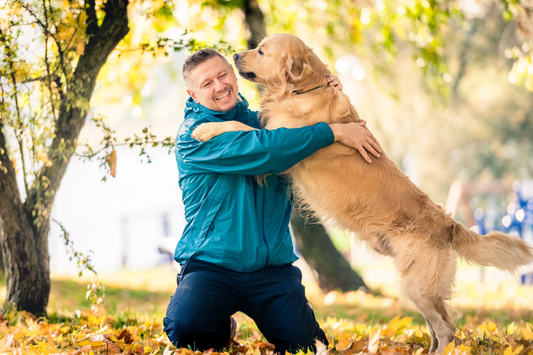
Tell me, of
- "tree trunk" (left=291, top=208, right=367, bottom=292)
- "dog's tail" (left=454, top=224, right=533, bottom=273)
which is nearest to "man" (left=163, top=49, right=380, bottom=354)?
"dog's tail" (left=454, top=224, right=533, bottom=273)

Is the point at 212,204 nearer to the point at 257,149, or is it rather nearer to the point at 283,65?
the point at 257,149

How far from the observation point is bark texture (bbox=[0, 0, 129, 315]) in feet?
11.4

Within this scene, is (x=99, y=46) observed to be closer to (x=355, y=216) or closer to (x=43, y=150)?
(x=43, y=150)

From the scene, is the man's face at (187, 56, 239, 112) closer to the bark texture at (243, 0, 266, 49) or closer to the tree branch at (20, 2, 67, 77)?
the tree branch at (20, 2, 67, 77)

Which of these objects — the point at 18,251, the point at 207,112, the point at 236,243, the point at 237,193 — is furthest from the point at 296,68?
the point at 18,251

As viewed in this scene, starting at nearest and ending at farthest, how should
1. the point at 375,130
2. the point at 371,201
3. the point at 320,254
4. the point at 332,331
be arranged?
1. the point at 371,201
2. the point at 332,331
3. the point at 320,254
4. the point at 375,130

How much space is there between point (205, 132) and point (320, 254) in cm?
364

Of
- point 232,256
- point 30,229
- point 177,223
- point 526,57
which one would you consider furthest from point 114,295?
point 177,223

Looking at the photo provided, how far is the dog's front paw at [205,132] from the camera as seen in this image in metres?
2.77

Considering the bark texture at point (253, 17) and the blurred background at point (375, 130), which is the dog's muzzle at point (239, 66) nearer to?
the bark texture at point (253, 17)

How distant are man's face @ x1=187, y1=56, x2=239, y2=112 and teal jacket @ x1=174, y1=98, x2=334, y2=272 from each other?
0.09 meters

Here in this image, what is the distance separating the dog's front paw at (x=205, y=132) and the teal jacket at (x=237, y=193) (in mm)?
35

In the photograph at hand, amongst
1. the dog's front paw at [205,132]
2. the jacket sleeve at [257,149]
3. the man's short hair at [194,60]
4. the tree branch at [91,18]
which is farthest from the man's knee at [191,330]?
the tree branch at [91,18]

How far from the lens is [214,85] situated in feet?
9.60
